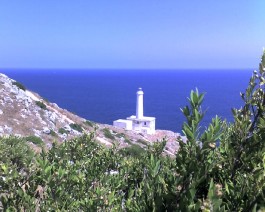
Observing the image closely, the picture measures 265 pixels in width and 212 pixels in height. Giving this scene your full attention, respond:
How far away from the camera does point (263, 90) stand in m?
4.68

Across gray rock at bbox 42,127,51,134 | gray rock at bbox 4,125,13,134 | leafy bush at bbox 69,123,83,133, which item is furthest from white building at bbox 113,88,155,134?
gray rock at bbox 4,125,13,134

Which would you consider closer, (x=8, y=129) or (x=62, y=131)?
(x=8, y=129)

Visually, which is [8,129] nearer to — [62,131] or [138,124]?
[62,131]

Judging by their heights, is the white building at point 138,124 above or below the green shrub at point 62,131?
below

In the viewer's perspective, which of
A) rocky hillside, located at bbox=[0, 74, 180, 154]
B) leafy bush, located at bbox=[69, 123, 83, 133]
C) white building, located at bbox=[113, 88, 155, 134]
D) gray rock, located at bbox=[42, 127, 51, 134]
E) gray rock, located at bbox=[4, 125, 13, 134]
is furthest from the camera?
white building, located at bbox=[113, 88, 155, 134]

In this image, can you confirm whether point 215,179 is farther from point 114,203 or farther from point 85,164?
point 85,164

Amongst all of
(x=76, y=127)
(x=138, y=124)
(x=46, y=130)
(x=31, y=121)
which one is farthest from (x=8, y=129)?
(x=138, y=124)

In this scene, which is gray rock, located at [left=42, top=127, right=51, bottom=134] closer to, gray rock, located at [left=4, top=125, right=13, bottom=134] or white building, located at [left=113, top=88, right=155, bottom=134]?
gray rock, located at [left=4, top=125, right=13, bottom=134]

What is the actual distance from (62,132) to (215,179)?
112 ft

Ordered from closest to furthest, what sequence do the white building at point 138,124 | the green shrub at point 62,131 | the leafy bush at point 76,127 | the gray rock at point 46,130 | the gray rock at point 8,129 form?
the gray rock at point 8,129 < the gray rock at point 46,130 < the green shrub at point 62,131 < the leafy bush at point 76,127 < the white building at point 138,124

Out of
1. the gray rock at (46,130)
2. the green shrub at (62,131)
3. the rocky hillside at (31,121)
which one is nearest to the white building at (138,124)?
the rocky hillside at (31,121)

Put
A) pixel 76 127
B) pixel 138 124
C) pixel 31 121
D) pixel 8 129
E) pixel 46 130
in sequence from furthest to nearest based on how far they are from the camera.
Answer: pixel 138 124 → pixel 76 127 → pixel 31 121 → pixel 46 130 → pixel 8 129

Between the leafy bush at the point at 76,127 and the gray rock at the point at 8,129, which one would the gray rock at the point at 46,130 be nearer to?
the gray rock at the point at 8,129

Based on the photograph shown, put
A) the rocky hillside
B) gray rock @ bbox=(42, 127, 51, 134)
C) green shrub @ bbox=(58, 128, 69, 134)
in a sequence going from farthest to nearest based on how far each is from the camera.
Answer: green shrub @ bbox=(58, 128, 69, 134), gray rock @ bbox=(42, 127, 51, 134), the rocky hillside
